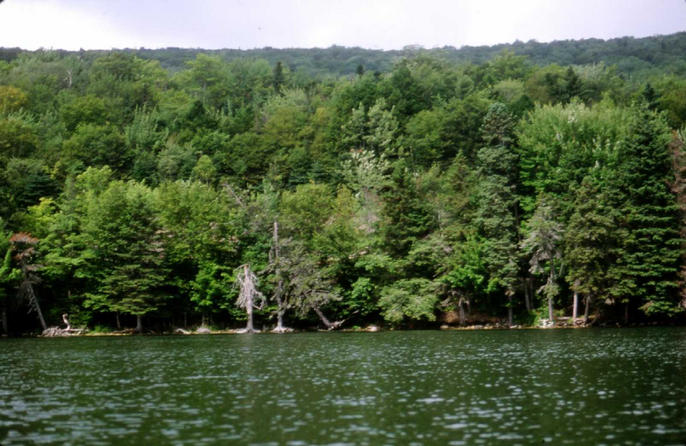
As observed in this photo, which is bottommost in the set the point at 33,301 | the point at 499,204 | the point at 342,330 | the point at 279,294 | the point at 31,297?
the point at 342,330

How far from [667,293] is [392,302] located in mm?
22950

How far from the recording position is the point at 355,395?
24.3 meters

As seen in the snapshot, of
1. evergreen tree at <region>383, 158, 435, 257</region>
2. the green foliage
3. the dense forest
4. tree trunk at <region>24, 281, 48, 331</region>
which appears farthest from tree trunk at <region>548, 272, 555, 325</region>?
tree trunk at <region>24, 281, 48, 331</region>

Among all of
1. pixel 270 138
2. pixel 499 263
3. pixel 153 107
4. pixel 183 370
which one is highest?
pixel 153 107

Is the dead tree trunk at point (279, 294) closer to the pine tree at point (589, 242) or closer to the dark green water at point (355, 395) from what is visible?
the dark green water at point (355, 395)

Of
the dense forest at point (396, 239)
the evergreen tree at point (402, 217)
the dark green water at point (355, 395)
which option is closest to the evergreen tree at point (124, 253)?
the dense forest at point (396, 239)

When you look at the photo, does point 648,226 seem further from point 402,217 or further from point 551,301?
point 402,217

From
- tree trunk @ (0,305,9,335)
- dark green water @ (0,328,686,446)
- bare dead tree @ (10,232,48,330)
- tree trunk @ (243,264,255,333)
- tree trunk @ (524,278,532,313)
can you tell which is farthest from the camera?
tree trunk @ (524,278,532,313)

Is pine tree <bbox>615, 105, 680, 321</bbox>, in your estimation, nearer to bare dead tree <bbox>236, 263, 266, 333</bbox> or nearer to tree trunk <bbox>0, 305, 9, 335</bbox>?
bare dead tree <bbox>236, 263, 266, 333</bbox>

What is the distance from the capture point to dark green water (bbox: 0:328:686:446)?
1781cm

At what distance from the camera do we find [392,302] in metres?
64.8

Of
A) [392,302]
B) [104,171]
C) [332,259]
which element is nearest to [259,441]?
[392,302]

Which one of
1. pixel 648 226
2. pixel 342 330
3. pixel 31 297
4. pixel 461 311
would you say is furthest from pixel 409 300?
pixel 31 297

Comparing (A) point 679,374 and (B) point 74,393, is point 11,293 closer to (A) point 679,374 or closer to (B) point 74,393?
(B) point 74,393
